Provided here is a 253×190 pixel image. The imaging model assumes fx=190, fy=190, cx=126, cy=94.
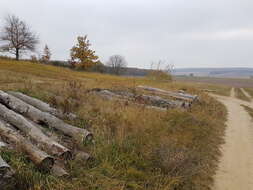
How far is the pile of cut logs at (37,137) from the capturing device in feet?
9.75

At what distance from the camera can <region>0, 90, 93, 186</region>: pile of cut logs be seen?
9.75 feet

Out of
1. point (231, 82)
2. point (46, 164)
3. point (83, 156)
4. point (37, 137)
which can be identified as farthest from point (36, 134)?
point (231, 82)

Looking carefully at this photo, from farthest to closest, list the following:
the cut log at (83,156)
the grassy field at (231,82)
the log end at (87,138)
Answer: the grassy field at (231,82) < the log end at (87,138) < the cut log at (83,156)

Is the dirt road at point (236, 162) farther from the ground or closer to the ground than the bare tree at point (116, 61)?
closer to the ground

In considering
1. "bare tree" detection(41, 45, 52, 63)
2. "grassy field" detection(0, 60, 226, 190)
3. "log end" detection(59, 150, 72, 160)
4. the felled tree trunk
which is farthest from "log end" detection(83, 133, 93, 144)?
"bare tree" detection(41, 45, 52, 63)

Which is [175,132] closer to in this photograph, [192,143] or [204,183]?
[192,143]

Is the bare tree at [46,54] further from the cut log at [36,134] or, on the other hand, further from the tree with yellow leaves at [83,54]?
the cut log at [36,134]

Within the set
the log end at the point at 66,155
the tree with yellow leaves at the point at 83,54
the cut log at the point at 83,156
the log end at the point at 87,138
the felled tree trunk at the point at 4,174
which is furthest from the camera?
the tree with yellow leaves at the point at 83,54

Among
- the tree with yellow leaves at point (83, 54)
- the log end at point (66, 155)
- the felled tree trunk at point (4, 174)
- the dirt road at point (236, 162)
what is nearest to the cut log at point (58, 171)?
the log end at point (66, 155)

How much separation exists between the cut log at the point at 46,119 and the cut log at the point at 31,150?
97 centimetres

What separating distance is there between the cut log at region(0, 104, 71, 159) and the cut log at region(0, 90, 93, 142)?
0.46m

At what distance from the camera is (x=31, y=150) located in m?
3.08

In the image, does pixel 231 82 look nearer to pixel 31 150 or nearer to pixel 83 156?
pixel 83 156

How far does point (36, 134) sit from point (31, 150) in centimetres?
59
